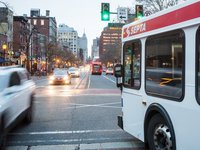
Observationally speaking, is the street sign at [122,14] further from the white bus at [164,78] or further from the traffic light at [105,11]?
the white bus at [164,78]

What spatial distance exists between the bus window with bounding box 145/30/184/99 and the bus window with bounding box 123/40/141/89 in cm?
47

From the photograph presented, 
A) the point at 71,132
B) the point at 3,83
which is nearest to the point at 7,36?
the point at 71,132

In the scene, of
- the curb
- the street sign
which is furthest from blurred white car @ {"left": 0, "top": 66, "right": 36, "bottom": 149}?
the street sign

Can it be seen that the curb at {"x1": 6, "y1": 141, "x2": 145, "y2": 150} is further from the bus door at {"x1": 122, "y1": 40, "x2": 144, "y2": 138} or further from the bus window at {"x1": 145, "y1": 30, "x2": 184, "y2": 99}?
the bus window at {"x1": 145, "y1": 30, "x2": 184, "y2": 99}

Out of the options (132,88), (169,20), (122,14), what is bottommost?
(132,88)

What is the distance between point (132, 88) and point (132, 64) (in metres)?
0.52

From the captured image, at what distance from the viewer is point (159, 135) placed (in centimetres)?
616

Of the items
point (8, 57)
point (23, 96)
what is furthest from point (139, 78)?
point (8, 57)

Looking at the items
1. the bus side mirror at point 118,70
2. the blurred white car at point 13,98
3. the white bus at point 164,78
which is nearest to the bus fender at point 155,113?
the white bus at point 164,78

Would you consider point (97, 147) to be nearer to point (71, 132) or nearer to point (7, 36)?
point (71, 132)

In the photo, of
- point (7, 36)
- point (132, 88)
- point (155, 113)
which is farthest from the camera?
point (7, 36)

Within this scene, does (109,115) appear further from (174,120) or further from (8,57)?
(8,57)

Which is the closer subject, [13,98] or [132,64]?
[132,64]

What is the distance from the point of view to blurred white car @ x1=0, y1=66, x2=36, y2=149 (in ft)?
23.5
